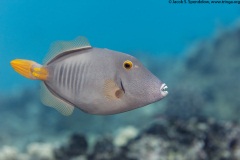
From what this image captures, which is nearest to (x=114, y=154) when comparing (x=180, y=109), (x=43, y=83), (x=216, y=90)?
(x=180, y=109)

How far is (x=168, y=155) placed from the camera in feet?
12.9

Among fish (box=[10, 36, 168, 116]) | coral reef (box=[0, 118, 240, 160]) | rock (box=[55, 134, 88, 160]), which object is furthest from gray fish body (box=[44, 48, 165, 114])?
rock (box=[55, 134, 88, 160])

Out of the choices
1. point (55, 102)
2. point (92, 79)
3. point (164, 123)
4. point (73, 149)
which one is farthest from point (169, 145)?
point (92, 79)

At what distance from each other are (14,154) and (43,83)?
3320mm

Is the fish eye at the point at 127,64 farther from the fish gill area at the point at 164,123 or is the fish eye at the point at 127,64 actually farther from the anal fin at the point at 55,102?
the fish gill area at the point at 164,123

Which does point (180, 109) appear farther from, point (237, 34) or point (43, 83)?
point (43, 83)

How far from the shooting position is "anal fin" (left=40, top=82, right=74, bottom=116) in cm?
154

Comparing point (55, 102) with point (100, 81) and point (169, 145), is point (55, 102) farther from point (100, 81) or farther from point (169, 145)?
point (169, 145)

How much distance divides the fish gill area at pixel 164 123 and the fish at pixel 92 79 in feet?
8.28

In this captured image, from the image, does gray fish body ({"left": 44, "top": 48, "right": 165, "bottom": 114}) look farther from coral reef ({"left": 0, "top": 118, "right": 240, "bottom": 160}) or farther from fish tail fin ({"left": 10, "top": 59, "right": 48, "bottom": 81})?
coral reef ({"left": 0, "top": 118, "right": 240, "bottom": 160})

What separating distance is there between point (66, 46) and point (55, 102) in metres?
0.24

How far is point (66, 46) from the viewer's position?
1.51 metres

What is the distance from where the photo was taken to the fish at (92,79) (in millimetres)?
1372

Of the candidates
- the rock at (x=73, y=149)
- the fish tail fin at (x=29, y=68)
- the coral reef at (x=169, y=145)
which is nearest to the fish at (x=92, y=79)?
the fish tail fin at (x=29, y=68)
